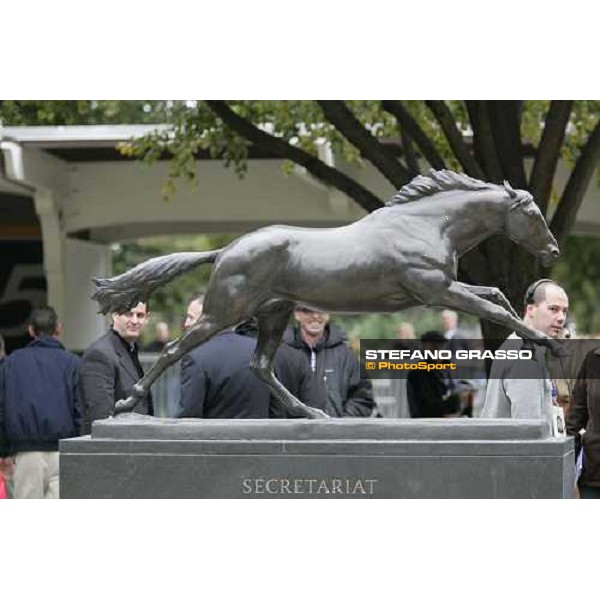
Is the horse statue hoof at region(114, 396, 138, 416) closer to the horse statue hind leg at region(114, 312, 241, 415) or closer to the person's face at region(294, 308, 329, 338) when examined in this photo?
the horse statue hind leg at region(114, 312, 241, 415)

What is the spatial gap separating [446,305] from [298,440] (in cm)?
97

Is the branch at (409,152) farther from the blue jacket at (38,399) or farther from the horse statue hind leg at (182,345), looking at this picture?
the horse statue hind leg at (182,345)

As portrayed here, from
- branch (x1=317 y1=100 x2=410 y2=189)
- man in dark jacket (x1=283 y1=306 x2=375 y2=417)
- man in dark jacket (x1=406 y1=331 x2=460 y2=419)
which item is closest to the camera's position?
man in dark jacket (x1=283 y1=306 x2=375 y2=417)

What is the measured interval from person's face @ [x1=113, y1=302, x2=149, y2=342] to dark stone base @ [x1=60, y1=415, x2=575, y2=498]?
4.00 ft

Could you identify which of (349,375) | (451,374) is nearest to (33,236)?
(451,374)

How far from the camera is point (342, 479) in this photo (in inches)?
250

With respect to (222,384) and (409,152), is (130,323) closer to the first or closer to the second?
(222,384)

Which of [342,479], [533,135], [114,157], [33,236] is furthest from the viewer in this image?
[33,236]

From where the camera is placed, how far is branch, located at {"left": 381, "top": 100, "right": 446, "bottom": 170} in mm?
11641

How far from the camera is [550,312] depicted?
7082mm

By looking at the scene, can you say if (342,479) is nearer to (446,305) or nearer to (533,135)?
(446,305)

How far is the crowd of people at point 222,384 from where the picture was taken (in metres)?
7.09

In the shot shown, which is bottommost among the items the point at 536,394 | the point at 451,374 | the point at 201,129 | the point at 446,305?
the point at 451,374

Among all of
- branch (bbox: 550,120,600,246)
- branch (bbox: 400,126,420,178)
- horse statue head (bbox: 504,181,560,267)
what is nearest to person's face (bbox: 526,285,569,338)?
horse statue head (bbox: 504,181,560,267)
